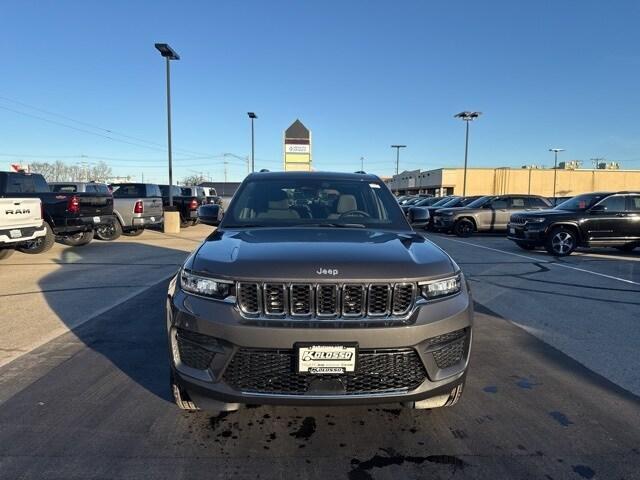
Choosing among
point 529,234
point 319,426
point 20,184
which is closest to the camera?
point 319,426

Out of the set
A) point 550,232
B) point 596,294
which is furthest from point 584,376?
point 550,232

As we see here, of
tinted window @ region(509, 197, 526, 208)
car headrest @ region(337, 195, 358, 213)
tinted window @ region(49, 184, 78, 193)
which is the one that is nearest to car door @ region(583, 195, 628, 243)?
tinted window @ region(509, 197, 526, 208)

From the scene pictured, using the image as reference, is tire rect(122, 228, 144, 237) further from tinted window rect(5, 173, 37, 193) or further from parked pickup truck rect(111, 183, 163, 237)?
tinted window rect(5, 173, 37, 193)

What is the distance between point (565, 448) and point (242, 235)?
2.61m

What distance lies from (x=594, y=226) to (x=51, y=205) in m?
14.2

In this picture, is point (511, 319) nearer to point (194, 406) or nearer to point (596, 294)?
point (596, 294)

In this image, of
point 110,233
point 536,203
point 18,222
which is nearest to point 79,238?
point 110,233

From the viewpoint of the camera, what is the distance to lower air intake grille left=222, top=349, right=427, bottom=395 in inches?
105

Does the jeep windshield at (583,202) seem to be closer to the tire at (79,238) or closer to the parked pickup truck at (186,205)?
the tire at (79,238)

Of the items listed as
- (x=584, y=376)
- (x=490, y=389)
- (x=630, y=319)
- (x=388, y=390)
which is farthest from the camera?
(x=630, y=319)

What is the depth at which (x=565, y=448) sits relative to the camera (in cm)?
296

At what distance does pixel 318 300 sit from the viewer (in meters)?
2.72

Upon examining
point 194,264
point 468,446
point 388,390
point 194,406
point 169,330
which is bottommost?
point 468,446

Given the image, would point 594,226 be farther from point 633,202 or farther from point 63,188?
point 63,188
